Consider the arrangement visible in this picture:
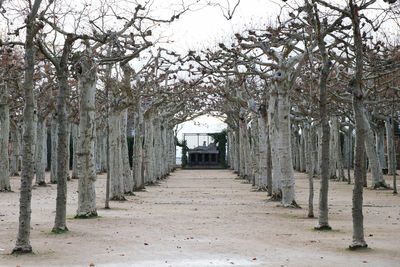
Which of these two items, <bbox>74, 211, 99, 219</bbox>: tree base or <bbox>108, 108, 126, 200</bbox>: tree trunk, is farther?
<bbox>108, 108, 126, 200</bbox>: tree trunk

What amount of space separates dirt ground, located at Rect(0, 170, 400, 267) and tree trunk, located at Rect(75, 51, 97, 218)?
57 centimetres

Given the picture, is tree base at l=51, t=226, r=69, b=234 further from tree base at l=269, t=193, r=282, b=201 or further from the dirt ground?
tree base at l=269, t=193, r=282, b=201

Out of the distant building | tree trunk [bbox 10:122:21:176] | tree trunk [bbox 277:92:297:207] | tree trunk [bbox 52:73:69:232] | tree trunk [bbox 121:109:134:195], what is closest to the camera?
tree trunk [bbox 52:73:69:232]

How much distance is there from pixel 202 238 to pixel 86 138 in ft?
16.8

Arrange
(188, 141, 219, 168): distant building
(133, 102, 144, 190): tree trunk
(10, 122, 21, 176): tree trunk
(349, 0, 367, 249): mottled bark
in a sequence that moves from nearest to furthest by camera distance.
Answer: (349, 0, 367, 249): mottled bark < (133, 102, 144, 190): tree trunk < (10, 122, 21, 176): tree trunk < (188, 141, 219, 168): distant building

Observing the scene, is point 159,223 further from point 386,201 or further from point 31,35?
point 386,201

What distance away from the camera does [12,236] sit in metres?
11.6

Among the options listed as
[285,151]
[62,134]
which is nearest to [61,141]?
[62,134]

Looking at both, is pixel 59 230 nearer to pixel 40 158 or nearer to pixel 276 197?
pixel 276 197

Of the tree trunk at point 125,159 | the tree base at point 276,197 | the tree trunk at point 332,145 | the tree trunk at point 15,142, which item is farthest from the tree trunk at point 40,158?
the tree trunk at point 332,145

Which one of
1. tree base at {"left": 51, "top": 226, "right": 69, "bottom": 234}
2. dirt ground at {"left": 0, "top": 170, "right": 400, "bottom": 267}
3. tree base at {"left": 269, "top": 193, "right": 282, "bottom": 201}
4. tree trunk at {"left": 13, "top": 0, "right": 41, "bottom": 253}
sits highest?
tree trunk at {"left": 13, "top": 0, "right": 41, "bottom": 253}

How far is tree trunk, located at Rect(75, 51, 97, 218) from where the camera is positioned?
1509cm

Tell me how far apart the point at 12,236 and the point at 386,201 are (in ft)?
50.3

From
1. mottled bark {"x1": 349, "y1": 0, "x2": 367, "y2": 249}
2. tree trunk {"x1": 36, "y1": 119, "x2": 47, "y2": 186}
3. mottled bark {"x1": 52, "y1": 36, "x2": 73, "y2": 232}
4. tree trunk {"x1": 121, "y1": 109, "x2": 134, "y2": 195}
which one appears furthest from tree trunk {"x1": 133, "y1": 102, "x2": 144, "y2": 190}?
mottled bark {"x1": 349, "y1": 0, "x2": 367, "y2": 249}
